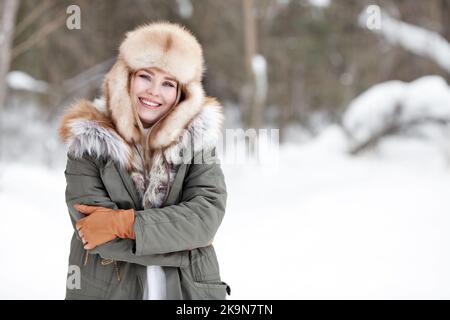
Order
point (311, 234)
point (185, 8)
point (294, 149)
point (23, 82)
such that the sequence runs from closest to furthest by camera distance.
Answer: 1. point (311, 234)
2. point (23, 82)
3. point (185, 8)
4. point (294, 149)

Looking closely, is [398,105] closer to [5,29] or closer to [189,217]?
[5,29]

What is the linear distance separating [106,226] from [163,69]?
0.66 metres

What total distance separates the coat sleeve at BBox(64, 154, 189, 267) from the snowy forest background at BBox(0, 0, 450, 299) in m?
2.22

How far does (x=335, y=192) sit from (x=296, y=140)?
33.0 feet

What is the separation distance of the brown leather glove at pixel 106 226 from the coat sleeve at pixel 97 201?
0.03 meters

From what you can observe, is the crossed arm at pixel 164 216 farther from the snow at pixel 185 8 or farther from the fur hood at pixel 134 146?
the snow at pixel 185 8

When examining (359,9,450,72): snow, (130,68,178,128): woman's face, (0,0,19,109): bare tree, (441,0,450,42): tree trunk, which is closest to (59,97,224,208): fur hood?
(130,68,178,128): woman's face

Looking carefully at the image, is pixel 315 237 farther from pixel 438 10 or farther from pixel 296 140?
pixel 296 140

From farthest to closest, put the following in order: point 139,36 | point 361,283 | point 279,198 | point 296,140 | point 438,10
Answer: point 296,140 → point 438,10 → point 279,198 → point 361,283 → point 139,36

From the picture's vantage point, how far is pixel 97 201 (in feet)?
5.72

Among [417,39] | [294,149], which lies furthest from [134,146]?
[294,149]

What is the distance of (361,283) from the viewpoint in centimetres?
407
